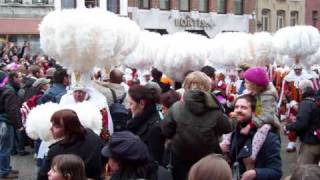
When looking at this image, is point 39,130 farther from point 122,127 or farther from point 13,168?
point 13,168

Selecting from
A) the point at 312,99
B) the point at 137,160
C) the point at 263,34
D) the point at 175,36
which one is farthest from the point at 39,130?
the point at 263,34

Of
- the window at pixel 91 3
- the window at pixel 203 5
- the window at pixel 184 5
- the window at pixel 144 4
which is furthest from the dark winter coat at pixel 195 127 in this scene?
the window at pixel 203 5

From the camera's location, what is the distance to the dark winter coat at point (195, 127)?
496 cm

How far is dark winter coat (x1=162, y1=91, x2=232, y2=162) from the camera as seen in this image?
16.3ft

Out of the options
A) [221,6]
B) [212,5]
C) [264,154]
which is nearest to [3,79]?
[264,154]

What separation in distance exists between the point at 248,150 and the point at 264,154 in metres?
0.13

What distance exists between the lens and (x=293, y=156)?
36.4ft

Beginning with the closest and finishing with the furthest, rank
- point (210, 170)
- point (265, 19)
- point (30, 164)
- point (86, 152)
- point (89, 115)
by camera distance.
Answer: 1. point (210, 170)
2. point (86, 152)
3. point (89, 115)
4. point (30, 164)
5. point (265, 19)

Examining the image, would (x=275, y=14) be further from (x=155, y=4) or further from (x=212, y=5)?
(x=155, y=4)

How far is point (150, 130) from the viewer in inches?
211

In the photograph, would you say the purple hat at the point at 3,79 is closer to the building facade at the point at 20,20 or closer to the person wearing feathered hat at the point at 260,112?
the person wearing feathered hat at the point at 260,112

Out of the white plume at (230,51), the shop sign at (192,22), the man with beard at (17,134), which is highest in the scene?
the shop sign at (192,22)

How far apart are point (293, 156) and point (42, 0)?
23.2m

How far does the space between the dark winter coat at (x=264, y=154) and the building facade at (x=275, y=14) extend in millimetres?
38028
